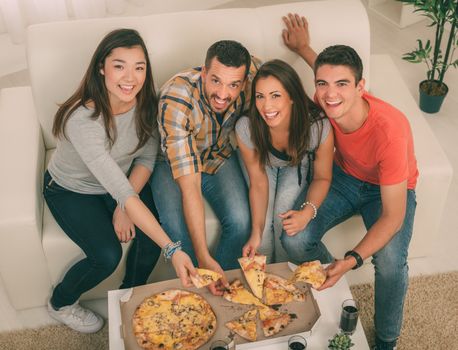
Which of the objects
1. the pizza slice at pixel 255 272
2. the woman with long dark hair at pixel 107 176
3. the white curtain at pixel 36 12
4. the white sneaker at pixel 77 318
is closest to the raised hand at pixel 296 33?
the woman with long dark hair at pixel 107 176

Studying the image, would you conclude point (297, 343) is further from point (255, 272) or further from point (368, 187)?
point (368, 187)

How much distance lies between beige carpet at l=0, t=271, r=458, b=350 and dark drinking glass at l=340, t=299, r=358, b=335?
44cm

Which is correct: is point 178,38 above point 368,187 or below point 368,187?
above

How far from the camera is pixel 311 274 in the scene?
6.59 ft

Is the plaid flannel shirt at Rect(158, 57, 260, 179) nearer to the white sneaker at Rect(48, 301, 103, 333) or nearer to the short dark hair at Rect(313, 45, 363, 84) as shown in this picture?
the short dark hair at Rect(313, 45, 363, 84)

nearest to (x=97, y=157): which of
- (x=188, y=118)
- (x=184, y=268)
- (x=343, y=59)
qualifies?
(x=188, y=118)

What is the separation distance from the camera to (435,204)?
7.98 ft

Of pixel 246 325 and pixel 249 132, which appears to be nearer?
pixel 246 325

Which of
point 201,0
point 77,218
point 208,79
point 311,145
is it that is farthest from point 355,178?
point 201,0

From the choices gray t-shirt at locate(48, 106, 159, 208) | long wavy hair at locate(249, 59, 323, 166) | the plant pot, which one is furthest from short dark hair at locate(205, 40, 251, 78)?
the plant pot

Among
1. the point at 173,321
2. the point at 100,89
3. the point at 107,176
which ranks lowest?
the point at 173,321

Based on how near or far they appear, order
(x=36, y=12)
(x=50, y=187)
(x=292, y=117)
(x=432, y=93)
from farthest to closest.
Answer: (x=36, y=12) → (x=432, y=93) → (x=50, y=187) → (x=292, y=117)

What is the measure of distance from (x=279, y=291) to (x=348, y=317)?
248 mm

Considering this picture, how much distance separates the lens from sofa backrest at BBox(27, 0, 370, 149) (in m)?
2.38
